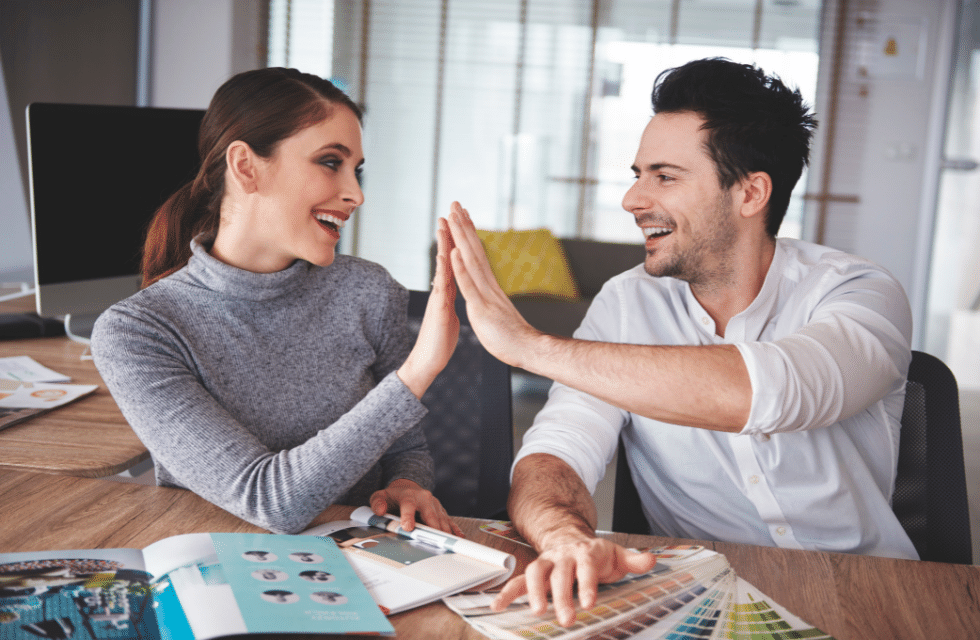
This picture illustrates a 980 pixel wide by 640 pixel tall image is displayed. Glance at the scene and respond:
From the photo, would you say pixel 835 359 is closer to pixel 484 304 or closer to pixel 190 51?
pixel 484 304

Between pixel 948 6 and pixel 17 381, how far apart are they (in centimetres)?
589

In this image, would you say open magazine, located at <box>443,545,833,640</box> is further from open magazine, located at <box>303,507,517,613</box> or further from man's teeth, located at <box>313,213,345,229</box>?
man's teeth, located at <box>313,213,345,229</box>

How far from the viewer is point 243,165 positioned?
1380mm

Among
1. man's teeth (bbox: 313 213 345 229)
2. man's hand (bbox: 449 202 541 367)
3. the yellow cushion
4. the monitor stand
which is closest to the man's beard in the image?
man's hand (bbox: 449 202 541 367)

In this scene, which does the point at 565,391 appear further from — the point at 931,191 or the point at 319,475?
the point at 931,191

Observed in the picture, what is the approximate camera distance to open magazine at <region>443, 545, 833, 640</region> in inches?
31.6

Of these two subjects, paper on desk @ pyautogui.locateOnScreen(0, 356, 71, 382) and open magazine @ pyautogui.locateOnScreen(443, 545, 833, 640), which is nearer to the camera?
open magazine @ pyautogui.locateOnScreen(443, 545, 833, 640)

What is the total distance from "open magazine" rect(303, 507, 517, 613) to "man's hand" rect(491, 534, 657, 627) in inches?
2.1

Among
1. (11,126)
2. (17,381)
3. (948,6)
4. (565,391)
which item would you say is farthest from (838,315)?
(948,6)

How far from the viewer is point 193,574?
85 cm

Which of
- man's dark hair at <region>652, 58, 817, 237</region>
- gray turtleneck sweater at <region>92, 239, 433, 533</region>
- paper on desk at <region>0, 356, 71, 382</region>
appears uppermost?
man's dark hair at <region>652, 58, 817, 237</region>

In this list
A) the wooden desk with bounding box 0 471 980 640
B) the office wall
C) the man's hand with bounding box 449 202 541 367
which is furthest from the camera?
the office wall

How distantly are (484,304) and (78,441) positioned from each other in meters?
0.70

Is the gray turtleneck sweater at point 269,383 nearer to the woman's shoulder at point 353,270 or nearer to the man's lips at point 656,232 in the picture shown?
the woman's shoulder at point 353,270
